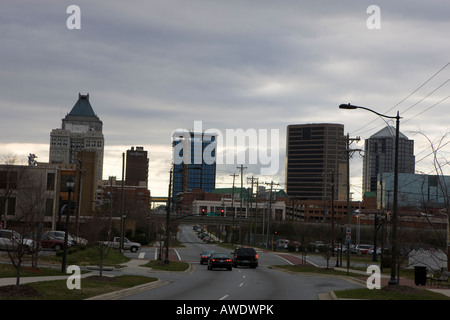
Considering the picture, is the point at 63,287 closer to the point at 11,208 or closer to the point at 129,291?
the point at 129,291

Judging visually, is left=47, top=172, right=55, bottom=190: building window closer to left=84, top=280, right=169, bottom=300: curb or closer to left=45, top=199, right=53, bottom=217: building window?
left=45, top=199, right=53, bottom=217: building window

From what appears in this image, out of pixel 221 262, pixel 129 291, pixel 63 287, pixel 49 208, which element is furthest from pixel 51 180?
pixel 63 287

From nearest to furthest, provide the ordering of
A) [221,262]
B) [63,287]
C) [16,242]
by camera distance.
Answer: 1. [63,287]
2. [16,242]
3. [221,262]

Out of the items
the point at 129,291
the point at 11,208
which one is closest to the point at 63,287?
the point at 129,291

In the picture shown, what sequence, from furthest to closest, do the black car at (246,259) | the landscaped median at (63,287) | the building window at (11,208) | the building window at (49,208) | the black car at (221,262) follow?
the building window at (49,208)
the building window at (11,208)
the black car at (246,259)
the black car at (221,262)
the landscaped median at (63,287)

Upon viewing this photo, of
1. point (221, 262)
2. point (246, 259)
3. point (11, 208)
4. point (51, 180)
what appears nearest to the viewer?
→ point (221, 262)

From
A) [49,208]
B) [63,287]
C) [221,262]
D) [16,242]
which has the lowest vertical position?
[221,262]

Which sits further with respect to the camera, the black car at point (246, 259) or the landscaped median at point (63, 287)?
the black car at point (246, 259)

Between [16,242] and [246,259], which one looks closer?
[16,242]

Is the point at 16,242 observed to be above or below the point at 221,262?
above

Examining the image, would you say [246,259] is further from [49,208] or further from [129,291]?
[49,208]

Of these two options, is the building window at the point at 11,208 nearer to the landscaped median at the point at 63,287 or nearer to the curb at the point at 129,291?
the landscaped median at the point at 63,287

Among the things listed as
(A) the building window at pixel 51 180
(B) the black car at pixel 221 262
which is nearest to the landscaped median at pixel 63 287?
(B) the black car at pixel 221 262
